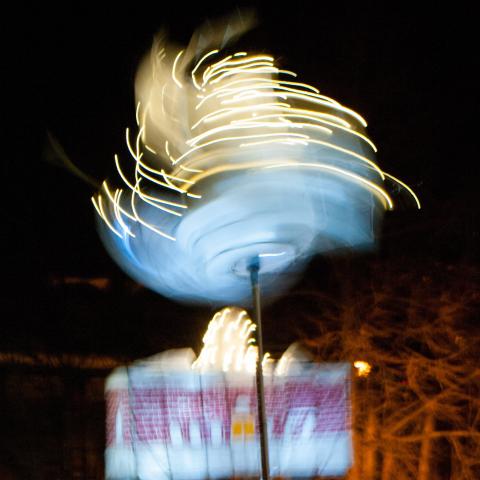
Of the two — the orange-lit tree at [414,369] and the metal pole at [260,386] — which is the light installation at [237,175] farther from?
the orange-lit tree at [414,369]

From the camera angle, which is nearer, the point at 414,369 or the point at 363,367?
the point at 414,369

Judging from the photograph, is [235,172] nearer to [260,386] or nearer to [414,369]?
[260,386]

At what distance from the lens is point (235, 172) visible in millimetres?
4598

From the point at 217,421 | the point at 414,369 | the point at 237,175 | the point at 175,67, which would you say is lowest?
the point at 217,421

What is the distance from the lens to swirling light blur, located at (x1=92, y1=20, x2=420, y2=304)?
14.6ft

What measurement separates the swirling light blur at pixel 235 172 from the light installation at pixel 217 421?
2.54 feet

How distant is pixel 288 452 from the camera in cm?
604

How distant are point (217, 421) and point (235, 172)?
2.37 meters

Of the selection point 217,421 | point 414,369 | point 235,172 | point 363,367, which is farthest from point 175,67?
point 414,369

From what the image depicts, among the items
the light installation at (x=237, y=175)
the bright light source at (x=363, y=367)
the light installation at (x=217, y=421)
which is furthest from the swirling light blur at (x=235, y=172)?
the bright light source at (x=363, y=367)

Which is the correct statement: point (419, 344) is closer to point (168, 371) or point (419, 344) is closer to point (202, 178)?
point (168, 371)

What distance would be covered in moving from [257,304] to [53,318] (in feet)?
23.5

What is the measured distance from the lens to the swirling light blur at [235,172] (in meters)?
4.45

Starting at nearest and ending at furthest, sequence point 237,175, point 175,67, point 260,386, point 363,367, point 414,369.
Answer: point 260,386, point 237,175, point 175,67, point 414,369, point 363,367
